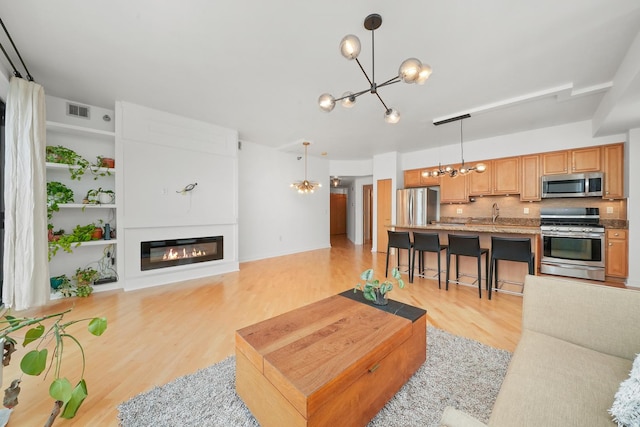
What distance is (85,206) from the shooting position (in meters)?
3.30

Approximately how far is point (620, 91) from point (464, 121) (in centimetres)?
176

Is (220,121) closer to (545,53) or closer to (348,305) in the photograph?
(348,305)

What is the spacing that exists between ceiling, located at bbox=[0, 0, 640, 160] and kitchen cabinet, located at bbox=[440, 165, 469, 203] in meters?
1.70

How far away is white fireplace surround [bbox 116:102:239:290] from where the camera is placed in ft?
11.5

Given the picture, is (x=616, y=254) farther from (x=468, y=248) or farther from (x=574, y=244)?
(x=468, y=248)

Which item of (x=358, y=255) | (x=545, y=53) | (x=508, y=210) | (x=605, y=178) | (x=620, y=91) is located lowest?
(x=358, y=255)

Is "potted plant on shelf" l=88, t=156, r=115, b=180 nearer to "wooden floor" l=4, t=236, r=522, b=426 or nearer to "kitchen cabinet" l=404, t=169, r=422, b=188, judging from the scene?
"wooden floor" l=4, t=236, r=522, b=426

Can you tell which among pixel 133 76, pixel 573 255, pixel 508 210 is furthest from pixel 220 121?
pixel 573 255

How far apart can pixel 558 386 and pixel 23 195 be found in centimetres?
448

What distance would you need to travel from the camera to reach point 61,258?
3.41 metres

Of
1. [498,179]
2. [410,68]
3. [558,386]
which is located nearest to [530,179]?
[498,179]

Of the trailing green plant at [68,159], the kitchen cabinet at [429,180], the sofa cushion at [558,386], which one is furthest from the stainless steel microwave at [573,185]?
the trailing green plant at [68,159]

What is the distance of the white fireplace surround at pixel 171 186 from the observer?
352 cm

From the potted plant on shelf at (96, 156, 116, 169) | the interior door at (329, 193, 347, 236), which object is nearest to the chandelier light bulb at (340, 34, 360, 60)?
the potted plant on shelf at (96, 156, 116, 169)
